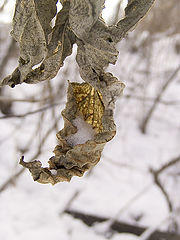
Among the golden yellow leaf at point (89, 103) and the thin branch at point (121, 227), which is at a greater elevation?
the thin branch at point (121, 227)

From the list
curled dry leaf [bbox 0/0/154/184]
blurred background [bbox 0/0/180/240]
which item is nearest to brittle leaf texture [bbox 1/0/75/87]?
curled dry leaf [bbox 0/0/154/184]

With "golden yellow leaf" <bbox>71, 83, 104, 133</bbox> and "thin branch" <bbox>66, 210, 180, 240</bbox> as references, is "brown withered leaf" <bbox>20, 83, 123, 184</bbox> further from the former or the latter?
"thin branch" <bbox>66, 210, 180, 240</bbox>

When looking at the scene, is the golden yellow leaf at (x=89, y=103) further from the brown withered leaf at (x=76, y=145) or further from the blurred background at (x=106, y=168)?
the blurred background at (x=106, y=168)

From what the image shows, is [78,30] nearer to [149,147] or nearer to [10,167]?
[10,167]

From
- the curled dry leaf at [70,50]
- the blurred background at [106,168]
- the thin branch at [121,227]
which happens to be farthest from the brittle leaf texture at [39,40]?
the thin branch at [121,227]

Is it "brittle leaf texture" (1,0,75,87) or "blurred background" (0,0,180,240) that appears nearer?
"brittle leaf texture" (1,0,75,87)

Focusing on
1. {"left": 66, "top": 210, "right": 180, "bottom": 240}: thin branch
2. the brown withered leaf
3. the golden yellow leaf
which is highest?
{"left": 66, "top": 210, "right": 180, "bottom": 240}: thin branch
